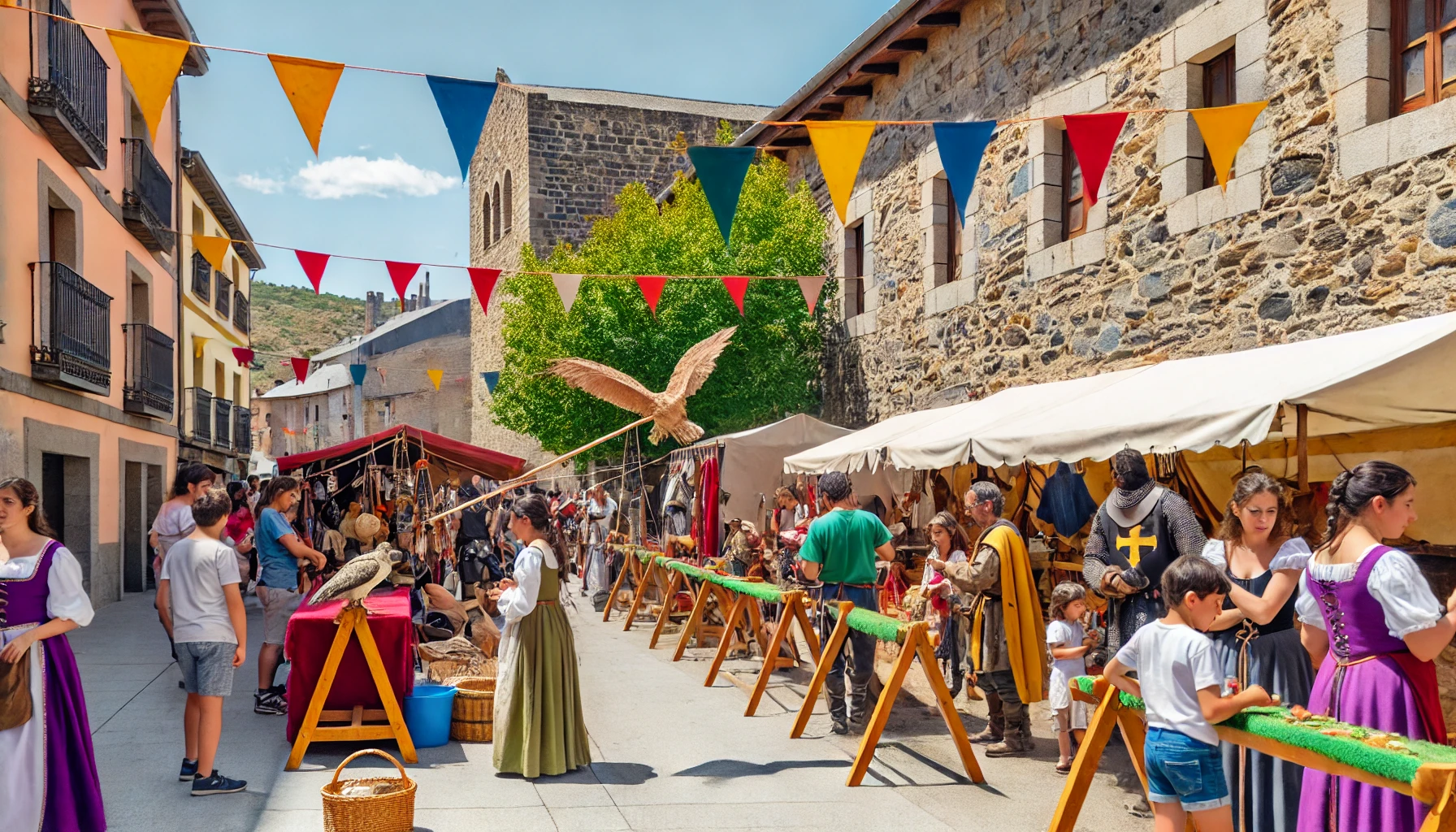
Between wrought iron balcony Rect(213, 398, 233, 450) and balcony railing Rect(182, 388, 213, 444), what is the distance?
28.8 inches

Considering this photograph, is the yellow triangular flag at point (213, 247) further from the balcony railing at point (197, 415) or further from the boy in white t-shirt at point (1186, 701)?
the balcony railing at point (197, 415)

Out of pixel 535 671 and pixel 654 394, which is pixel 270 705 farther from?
pixel 654 394

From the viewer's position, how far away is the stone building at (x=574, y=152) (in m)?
24.2

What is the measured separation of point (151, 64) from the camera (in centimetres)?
596

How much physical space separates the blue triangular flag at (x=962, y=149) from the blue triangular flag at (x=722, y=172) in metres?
1.20

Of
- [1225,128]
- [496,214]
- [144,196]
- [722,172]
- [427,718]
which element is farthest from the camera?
[496,214]

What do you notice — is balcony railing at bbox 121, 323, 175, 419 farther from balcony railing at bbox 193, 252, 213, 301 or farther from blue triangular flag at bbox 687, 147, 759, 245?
blue triangular flag at bbox 687, 147, 759, 245

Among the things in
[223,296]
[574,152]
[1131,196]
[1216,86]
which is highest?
[574,152]

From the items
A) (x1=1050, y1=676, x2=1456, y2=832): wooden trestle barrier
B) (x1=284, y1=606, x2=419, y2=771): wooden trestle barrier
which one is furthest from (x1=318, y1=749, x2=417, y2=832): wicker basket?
(x1=1050, y1=676, x2=1456, y2=832): wooden trestle barrier

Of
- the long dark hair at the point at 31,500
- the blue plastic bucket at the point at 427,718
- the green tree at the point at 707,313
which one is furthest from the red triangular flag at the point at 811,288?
the long dark hair at the point at 31,500

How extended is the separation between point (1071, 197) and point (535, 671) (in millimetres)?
6430

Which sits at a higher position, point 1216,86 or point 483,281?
point 1216,86

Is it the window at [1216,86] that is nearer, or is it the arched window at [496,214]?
the window at [1216,86]

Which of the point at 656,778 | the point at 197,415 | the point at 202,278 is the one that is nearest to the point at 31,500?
the point at 656,778
